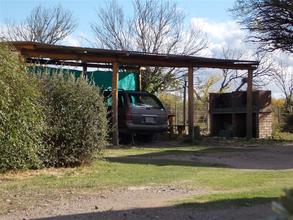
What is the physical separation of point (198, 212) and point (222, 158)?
27.2ft

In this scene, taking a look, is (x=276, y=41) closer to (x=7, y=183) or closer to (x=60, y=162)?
(x=60, y=162)

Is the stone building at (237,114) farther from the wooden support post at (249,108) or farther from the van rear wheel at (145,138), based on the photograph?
the van rear wheel at (145,138)

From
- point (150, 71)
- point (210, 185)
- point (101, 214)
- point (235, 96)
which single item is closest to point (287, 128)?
point (235, 96)

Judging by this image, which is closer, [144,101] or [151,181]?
[151,181]

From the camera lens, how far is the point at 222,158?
16.3 metres

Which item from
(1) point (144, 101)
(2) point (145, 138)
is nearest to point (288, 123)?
(2) point (145, 138)

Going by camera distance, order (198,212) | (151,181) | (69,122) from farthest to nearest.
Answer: (69,122) → (151,181) → (198,212)

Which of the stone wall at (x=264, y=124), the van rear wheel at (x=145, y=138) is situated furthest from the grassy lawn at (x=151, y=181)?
the stone wall at (x=264, y=124)

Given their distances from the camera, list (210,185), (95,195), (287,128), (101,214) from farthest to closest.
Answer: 1. (287,128)
2. (210,185)
3. (95,195)
4. (101,214)

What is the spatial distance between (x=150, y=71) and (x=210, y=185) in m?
24.5

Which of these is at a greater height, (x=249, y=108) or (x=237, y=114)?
(x=249, y=108)

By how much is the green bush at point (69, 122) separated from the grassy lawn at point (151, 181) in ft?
1.31

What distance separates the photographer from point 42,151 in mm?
12992

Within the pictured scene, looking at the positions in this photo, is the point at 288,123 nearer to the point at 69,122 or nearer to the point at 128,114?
the point at 128,114
